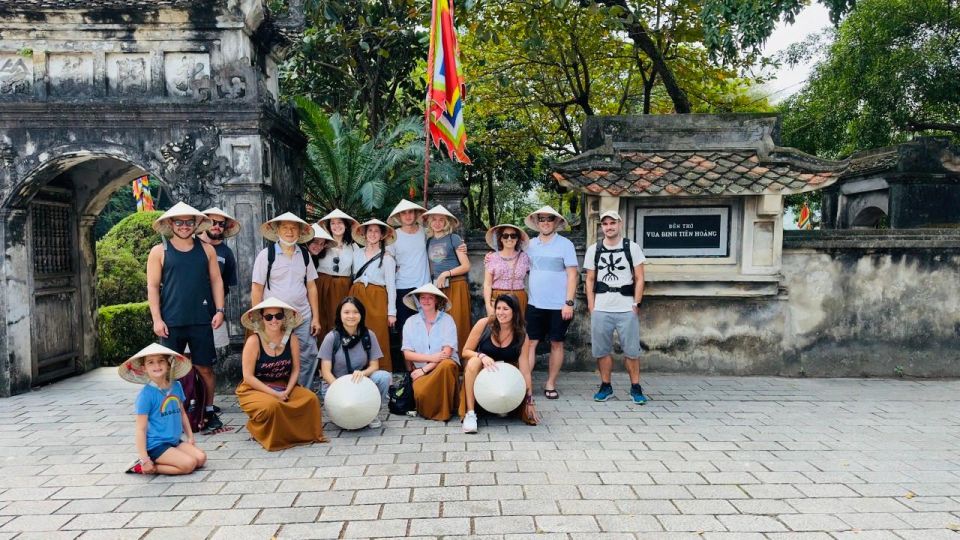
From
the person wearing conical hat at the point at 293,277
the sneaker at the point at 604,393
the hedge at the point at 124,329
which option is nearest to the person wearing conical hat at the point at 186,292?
the person wearing conical hat at the point at 293,277

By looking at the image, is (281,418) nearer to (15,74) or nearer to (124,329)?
(15,74)

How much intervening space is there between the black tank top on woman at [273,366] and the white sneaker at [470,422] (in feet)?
5.13

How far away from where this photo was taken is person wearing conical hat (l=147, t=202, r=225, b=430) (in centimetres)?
551

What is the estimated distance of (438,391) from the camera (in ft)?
18.5

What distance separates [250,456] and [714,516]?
3.35m

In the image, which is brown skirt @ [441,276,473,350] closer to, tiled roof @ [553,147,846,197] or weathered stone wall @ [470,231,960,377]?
weathered stone wall @ [470,231,960,377]

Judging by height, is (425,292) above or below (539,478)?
above

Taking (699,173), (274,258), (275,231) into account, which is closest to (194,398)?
(274,258)

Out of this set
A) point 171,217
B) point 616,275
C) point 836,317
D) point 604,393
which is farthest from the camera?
point 836,317

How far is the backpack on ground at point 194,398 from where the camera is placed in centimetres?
532

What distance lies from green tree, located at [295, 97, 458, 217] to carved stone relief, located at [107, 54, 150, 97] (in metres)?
2.19

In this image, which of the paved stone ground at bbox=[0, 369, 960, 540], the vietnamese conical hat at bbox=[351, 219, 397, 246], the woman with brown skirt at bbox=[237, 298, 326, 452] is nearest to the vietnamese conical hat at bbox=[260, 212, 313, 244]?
the vietnamese conical hat at bbox=[351, 219, 397, 246]

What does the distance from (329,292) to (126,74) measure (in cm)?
325

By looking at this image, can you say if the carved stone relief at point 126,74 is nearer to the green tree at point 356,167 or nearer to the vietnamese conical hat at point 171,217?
the vietnamese conical hat at point 171,217
